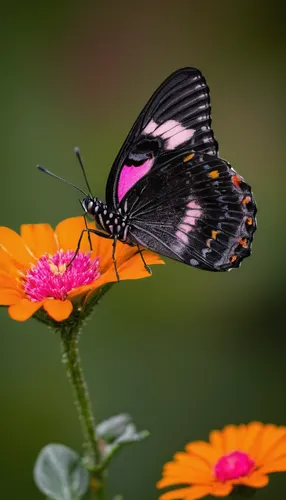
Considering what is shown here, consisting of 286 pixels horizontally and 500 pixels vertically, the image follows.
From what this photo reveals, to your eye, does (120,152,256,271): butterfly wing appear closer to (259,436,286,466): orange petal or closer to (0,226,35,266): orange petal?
(0,226,35,266): orange petal

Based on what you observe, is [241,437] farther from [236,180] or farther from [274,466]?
[236,180]

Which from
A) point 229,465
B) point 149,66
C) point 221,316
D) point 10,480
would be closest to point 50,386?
point 10,480

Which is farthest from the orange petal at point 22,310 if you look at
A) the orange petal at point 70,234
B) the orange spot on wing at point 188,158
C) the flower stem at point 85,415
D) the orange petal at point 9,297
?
the orange spot on wing at point 188,158

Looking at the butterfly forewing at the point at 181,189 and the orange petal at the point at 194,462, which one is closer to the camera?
the orange petal at the point at 194,462

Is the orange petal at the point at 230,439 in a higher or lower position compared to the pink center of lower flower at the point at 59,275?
lower

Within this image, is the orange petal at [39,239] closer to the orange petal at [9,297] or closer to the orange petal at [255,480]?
the orange petal at [9,297]

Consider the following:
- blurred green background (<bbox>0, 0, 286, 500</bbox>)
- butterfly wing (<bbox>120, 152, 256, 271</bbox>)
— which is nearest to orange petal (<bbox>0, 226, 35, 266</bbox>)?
butterfly wing (<bbox>120, 152, 256, 271</bbox>)

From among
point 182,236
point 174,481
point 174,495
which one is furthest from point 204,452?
point 182,236
